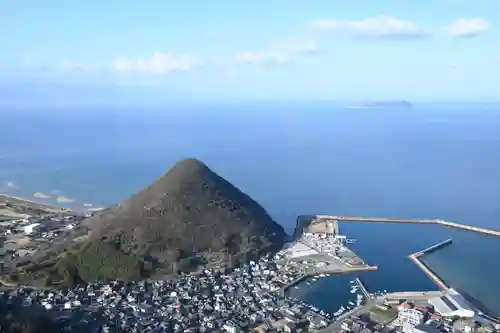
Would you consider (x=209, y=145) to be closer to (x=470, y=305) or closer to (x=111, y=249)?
(x=111, y=249)

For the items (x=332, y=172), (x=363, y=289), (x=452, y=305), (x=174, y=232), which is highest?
(x=332, y=172)

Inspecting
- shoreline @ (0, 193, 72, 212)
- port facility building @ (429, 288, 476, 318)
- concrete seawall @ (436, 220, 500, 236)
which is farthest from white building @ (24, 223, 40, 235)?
concrete seawall @ (436, 220, 500, 236)

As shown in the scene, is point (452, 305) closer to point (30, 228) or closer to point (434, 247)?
point (434, 247)

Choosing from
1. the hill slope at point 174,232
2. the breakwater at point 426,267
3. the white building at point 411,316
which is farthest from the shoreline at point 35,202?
the white building at point 411,316

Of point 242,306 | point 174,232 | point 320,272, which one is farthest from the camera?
point 174,232

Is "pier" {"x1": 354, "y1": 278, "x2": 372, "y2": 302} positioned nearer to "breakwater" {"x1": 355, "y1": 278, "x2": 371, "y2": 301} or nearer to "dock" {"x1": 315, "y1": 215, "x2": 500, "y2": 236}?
"breakwater" {"x1": 355, "y1": 278, "x2": 371, "y2": 301}

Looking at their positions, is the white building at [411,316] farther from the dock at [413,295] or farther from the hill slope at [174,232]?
the hill slope at [174,232]

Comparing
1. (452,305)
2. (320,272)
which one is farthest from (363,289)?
(452,305)
